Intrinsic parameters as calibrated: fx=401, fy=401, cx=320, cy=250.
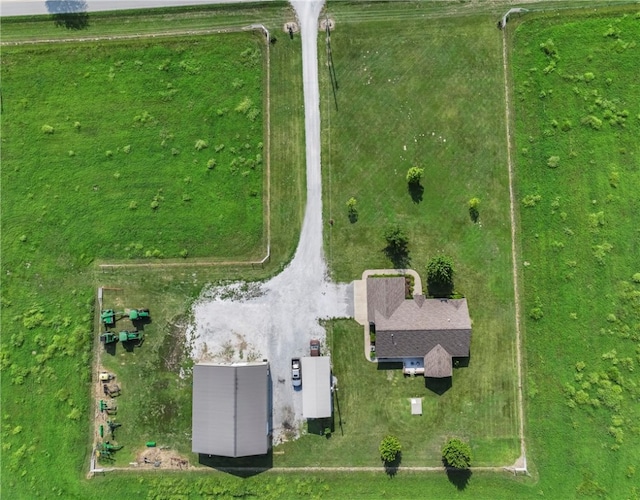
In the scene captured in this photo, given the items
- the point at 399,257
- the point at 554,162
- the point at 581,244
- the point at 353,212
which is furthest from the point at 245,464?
the point at 554,162

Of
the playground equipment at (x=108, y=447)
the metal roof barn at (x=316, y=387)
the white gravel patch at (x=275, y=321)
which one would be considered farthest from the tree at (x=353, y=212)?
the playground equipment at (x=108, y=447)

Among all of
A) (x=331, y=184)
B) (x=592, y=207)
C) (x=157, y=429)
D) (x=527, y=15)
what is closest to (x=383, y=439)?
(x=157, y=429)

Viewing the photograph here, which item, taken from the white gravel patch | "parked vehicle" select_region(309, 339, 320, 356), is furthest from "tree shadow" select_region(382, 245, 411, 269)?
"parked vehicle" select_region(309, 339, 320, 356)

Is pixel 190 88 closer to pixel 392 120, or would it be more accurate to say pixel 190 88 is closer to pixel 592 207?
pixel 392 120

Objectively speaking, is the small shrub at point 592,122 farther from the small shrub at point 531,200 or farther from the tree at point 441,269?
the tree at point 441,269

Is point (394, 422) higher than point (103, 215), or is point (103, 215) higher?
point (103, 215)

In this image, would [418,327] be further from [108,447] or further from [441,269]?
[108,447]

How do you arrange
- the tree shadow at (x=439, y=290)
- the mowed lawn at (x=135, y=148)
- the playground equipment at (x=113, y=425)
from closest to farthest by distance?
1. the tree shadow at (x=439, y=290)
2. the playground equipment at (x=113, y=425)
3. the mowed lawn at (x=135, y=148)
